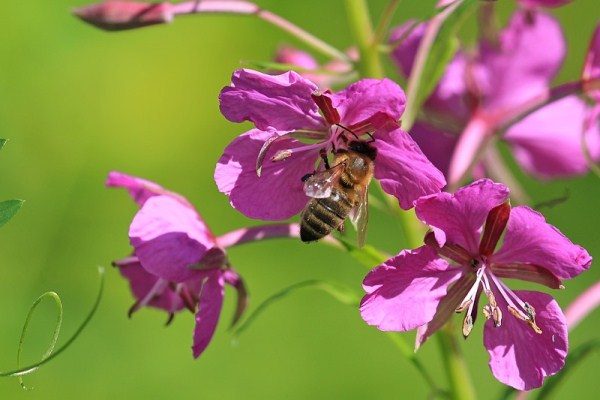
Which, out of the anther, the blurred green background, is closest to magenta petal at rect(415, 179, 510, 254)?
the anther

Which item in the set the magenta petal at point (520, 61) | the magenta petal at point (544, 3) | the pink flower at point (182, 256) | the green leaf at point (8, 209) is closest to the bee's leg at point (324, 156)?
the pink flower at point (182, 256)

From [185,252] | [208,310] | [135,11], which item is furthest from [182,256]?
[135,11]

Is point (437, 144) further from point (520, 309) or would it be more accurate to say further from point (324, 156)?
point (520, 309)

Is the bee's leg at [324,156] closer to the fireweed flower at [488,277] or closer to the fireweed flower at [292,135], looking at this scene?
the fireweed flower at [292,135]

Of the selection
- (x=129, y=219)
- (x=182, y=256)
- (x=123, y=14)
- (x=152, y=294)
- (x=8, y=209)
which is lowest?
(x=129, y=219)

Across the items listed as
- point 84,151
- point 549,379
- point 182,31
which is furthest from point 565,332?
point 182,31

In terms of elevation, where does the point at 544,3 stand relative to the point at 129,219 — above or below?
above
